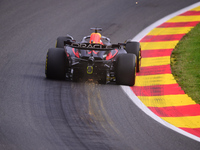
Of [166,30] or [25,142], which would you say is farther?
[166,30]

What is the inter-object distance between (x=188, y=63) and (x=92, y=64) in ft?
13.2

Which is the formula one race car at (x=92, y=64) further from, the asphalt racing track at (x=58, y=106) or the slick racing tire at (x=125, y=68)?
the asphalt racing track at (x=58, y=106)

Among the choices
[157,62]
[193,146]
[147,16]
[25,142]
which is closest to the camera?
[25,142]

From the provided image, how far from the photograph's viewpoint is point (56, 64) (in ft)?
37.4

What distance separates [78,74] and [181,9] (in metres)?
10.0

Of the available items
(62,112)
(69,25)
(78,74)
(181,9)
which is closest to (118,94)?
(78,74)

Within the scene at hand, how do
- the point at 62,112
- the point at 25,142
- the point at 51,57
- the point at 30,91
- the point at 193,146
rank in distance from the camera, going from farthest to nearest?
1. the point at 51,57
2. the point at 30,91
3. the point at 62,112
4. the point at 193,146
5. the point at 25,142

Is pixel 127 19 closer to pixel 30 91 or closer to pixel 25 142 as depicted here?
pixel 30 91

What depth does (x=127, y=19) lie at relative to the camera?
60.7 ft

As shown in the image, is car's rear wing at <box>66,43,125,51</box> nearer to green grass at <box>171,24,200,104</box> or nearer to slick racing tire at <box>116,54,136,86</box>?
slick racing tire at <box>116,54,136,86</box>

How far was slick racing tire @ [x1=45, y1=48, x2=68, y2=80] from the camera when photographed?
449 inches

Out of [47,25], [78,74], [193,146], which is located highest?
[47,25]

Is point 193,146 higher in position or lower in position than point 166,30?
lower

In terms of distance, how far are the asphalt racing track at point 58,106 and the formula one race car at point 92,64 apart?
253mm
